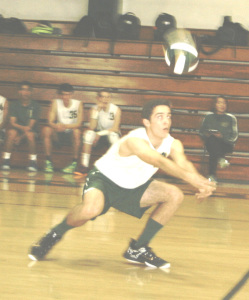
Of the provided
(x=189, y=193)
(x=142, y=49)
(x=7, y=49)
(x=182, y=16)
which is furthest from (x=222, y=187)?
(x=7, y=49)

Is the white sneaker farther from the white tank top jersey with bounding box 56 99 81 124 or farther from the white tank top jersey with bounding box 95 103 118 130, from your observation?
the white tank top jersey with bounding box 56 99 81 124

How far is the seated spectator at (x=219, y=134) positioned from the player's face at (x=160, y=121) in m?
4.60

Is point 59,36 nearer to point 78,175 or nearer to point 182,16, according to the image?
point 182,16

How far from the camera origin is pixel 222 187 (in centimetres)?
750

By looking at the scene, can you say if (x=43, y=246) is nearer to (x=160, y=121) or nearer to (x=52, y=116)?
(x=160, y=121)

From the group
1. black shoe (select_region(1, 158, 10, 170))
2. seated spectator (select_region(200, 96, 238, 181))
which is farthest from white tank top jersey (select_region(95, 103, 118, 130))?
black shoe (select_region(1, 158, 10, 170))

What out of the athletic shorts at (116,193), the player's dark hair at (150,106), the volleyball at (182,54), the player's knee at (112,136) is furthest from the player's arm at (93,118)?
the player's dark hair at (150,106)

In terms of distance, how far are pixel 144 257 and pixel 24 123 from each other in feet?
17.7

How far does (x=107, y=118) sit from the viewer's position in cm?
805

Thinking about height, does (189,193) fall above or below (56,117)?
below

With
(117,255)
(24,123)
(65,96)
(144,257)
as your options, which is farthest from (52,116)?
(144,257)

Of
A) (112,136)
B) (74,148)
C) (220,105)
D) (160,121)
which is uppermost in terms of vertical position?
(220,105)

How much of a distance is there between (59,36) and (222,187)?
403 centimetres

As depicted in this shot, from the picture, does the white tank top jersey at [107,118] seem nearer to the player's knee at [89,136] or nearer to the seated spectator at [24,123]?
the player's knee at [89,136]
